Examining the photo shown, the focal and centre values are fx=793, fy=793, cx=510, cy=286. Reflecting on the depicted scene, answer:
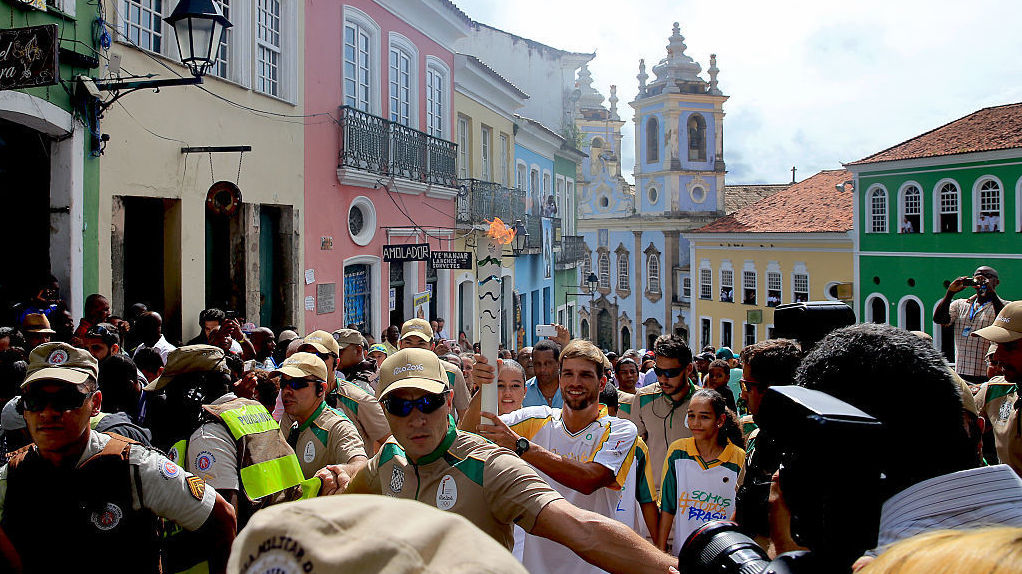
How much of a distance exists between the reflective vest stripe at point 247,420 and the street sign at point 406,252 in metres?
11.1

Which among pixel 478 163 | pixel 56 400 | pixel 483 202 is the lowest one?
pixel 56 400

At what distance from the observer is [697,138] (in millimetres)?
52281

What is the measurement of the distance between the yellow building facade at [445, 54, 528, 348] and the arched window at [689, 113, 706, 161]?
29.4 metres

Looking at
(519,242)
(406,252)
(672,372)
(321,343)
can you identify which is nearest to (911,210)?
(519,242)

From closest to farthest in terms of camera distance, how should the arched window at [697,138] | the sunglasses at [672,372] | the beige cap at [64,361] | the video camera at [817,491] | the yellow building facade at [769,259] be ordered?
the video camera at [817,491]
the beige cap at [64,361]
the sunglasses at [672,372]
the yellow building facade at [769,259]
the arched window at [697,138]

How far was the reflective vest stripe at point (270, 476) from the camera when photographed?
3.68m

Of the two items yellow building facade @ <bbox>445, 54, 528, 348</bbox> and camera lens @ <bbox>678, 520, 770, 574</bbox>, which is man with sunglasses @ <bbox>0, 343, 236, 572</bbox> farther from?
yellow building facade @ <bbox>445, 54, 528, 348</bbox>

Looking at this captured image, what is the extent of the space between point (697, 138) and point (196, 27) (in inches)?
1869

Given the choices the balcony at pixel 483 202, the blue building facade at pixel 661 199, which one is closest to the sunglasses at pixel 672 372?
the balcony at pixel 483 202

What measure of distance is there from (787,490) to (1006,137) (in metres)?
32.4

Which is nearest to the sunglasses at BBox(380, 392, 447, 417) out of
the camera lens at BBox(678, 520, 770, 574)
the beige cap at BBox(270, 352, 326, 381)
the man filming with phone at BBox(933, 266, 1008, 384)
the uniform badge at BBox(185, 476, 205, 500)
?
the uniform badge at BBox(185, 476, 205, 500)

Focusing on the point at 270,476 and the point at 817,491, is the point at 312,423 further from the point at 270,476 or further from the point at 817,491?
the point at 817,491

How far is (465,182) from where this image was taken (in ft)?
68.5

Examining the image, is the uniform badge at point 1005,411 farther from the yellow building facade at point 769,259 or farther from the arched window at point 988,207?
the yellow building facade at point 769,259
